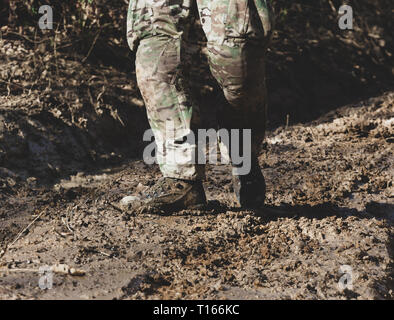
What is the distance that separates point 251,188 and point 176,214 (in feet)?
1.11

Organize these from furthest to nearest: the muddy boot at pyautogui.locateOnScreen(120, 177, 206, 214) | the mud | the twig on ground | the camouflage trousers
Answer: the muddy boot at pyautogui.locateOnScreen(120, 177, 206, 214)
the camouflage trousers
the twig on ground
the mud

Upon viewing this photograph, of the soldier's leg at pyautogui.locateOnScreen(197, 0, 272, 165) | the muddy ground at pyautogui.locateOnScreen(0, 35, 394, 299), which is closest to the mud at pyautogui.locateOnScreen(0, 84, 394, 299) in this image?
the muddy ground at pyautogui.locateOnScreen(0, 35, 394, 299)

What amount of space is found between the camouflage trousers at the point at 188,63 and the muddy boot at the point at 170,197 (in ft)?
0.15

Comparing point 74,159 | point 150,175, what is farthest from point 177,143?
point 74,159

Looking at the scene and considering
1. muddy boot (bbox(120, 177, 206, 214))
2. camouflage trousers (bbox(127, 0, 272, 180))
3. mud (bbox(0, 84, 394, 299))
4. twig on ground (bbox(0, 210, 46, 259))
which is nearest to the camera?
mud (bbox(0, 84, 394, 299))

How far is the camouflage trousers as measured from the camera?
2086mm

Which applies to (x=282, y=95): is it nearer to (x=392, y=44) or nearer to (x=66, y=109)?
(x=392, y=44)

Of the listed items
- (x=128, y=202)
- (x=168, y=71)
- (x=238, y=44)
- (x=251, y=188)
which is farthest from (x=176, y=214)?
(x=238, y=44)

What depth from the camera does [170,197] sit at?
2.28 metres

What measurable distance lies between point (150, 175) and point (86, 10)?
1282 mm

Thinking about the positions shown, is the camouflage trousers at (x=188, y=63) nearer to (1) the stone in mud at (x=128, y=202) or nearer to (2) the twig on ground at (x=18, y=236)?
(1) the stone in mud at (x=128, y=202)

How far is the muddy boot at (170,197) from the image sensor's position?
Result: 2.29m

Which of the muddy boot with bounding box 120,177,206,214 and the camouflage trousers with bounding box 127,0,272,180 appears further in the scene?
the muddy boot with bounding box 120,177,206,214

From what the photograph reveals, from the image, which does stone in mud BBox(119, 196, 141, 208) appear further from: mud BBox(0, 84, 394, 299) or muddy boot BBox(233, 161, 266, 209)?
muddy boot BBox(233, 161, 266, 209)
